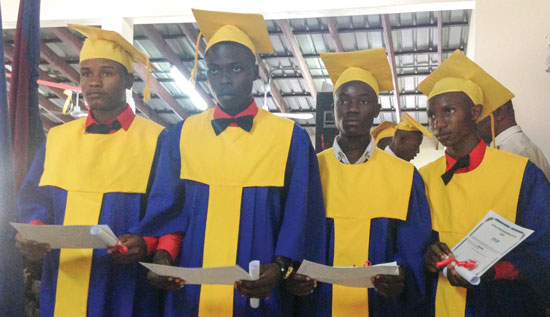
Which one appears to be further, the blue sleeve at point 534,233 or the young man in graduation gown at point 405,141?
the young man in graduation gown at point 405,141

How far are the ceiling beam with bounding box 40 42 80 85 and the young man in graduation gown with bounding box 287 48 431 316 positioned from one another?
30.1ft

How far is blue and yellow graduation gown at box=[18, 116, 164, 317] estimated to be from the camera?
2.23 meters

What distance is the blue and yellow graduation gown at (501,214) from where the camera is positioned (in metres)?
2.32

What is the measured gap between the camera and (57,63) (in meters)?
10.7

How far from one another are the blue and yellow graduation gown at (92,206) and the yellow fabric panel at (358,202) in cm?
80

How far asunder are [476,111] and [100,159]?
5.97 feet

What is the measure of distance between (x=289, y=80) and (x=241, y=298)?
947 centimetres

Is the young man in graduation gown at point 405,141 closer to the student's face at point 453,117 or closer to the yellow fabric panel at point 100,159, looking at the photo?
the student's face at point 453,117

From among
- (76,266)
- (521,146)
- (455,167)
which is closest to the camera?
(76,266)

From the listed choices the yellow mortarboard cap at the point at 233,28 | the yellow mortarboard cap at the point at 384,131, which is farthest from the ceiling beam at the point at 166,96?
the yellow mortarboard cap at the point at 233,28

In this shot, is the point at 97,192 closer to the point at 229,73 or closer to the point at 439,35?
the point at 229,73

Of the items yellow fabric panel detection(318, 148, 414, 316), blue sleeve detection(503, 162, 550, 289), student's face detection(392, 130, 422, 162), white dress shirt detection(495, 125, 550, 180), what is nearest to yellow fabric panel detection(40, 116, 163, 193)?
yellow fabric panel detection(318, 148, 414, 316)

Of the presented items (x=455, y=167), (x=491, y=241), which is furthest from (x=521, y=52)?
(x=491, y=241)

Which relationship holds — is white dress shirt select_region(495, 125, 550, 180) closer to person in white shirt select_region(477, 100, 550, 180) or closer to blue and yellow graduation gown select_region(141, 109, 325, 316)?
person in white shirt select_region(477, 100, 550, 180)
